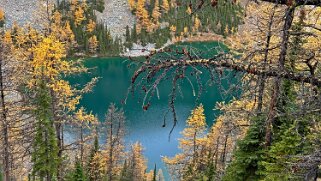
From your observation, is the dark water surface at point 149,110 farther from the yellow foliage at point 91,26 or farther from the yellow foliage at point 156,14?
the yellow foliage at point 156,14

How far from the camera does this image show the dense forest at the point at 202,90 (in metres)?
4.31

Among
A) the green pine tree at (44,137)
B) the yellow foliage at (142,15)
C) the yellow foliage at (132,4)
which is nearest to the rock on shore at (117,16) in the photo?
the yellow foliage at (132,4)

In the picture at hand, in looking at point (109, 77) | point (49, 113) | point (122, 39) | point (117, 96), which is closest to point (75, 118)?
point (49, 113)

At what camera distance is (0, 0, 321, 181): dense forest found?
4312 millimetres

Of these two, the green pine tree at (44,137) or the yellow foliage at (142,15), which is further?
the yellow foliage at (142,15)

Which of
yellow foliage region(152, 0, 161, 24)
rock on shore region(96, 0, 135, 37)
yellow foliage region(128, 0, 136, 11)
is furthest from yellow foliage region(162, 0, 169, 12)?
rock on shore region(96, 0, 135, 37)

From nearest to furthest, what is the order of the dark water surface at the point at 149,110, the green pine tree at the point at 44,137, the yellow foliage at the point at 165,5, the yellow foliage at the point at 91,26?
the green pine tree at the point at 44,137
the dark water surface at the point at 149,110
the yellow foliage at the point at 91,26
the yellow foliage at the point at 165,5

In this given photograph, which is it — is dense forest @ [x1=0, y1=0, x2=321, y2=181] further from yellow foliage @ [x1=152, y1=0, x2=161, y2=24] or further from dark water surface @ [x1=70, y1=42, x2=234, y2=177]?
yellow foliage @ [x1=152, y1=0, x2=161, y2=24]

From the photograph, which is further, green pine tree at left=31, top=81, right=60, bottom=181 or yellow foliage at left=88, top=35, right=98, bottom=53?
yellow foliage at left=88, top=35, right=98, bottom=53

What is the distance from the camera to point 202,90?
4047 mm

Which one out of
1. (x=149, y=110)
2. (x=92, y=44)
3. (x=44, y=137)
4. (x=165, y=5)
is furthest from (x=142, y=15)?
(x=44, y=137)

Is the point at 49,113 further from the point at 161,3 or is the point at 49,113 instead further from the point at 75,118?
the point at 161,3

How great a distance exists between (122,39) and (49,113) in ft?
359

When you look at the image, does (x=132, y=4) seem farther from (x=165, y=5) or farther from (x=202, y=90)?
(x=202, y=90)
